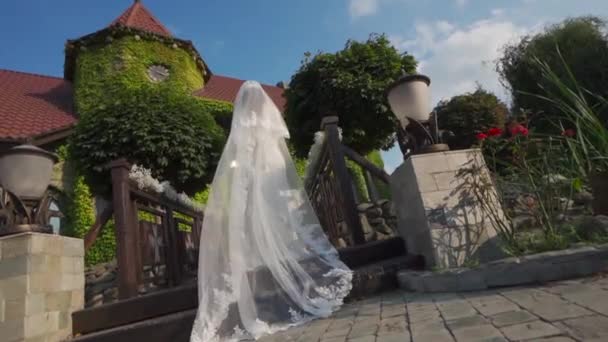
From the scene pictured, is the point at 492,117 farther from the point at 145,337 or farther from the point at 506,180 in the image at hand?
the point at 145,337

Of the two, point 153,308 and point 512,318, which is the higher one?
point 153,308

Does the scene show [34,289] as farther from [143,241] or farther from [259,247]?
[259,247]

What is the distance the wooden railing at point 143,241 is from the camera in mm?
3611

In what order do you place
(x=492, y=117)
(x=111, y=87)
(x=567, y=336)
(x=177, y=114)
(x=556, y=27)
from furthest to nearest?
(x=556, y=27)
(x=492, y=117)
(x=111, y=87)
(x=177, y=114)
(x=567, y=336)

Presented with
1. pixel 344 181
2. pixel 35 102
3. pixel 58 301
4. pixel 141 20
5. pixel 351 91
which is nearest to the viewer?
pixel 58 301

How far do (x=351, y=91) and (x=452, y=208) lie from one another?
223 inches

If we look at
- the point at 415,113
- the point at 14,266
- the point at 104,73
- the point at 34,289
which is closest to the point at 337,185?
the point at 415,113

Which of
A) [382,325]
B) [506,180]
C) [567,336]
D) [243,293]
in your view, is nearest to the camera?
[567,336]

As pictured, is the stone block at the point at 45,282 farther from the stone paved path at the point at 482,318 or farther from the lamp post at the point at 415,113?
the lamp post at the point at 415,113

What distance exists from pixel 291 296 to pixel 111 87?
12116mm

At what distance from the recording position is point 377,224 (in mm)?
6699

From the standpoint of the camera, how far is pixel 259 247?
9.78 ft

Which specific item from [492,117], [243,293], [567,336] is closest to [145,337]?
[243,293]

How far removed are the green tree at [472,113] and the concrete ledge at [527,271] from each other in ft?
43.8
